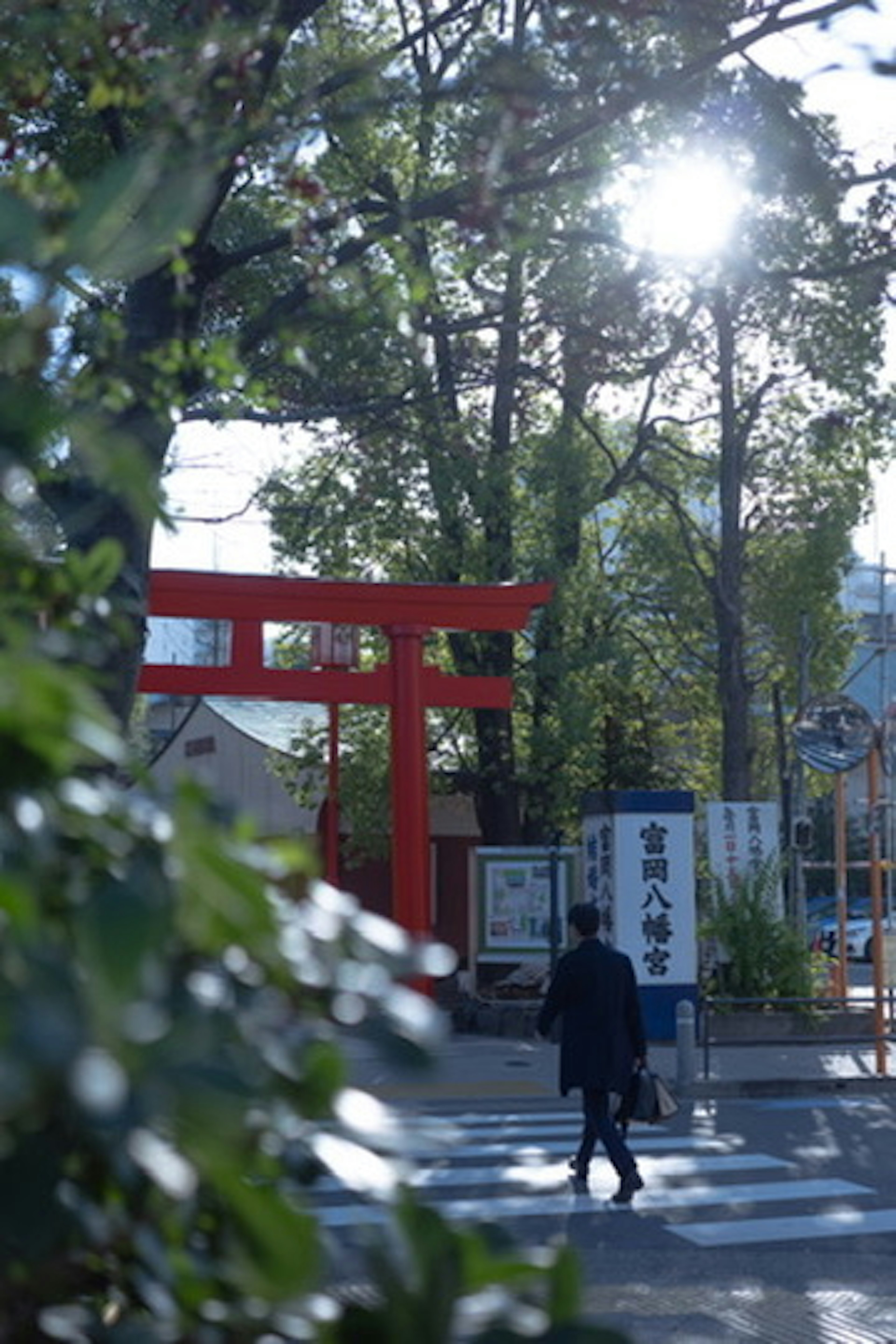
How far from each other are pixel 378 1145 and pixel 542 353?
21.1 meters

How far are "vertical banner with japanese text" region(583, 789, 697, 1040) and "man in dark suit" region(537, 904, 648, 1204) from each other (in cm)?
939

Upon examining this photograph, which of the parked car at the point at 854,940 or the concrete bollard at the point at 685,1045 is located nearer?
the concrete bollard at the point at 685,1045

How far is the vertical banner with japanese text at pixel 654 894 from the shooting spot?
1980 centimetres

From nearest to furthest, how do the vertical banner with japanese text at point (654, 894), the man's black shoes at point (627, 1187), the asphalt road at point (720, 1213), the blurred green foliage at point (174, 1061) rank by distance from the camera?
the blurred green foliage at point (174, 1061) → the asphalt road at point (720, 1213) → the man's black shoes at point (627, 1187) → the vertical banner with japanese text at point (654, 894)

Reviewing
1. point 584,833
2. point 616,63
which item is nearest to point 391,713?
point 584,833

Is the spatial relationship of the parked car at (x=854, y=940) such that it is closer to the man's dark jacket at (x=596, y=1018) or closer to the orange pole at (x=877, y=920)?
the orange pole at (x=877, y=920)

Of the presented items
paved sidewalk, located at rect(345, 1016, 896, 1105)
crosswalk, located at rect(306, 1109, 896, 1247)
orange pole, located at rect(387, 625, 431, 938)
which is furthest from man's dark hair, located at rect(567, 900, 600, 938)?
orange pole, located at rect(387, 625, 431, 938)

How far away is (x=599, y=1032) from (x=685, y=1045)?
559cm

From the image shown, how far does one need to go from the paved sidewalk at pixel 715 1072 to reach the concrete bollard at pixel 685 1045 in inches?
0.9

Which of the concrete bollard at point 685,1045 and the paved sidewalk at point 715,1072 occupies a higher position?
the concrete bollard at point 685,1045

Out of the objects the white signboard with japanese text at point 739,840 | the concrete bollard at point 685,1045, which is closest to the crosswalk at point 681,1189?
the concrete bollard at point 685,1045

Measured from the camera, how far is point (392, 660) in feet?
65.4

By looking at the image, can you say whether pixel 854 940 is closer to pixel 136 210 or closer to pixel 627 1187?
pixel 627 1187

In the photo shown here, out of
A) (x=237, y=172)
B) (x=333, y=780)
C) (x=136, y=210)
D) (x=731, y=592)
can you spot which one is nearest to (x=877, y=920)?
(x=731, y=592)
